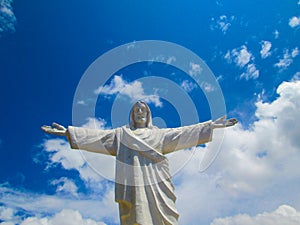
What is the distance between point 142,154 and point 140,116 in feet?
5.68

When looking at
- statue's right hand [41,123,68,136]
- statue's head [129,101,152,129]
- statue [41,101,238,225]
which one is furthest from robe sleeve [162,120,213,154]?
statue's right hand [41,123,68,136]

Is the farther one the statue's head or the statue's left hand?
the statue's head

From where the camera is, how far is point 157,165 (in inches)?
426

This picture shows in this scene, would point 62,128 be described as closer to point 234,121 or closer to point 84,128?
point 84,128

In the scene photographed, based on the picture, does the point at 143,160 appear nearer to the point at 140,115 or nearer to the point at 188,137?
the point at 188,137

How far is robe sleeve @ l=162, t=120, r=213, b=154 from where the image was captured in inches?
441

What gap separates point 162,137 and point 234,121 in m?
2.40

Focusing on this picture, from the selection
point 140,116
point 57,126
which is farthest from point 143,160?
point 57,126

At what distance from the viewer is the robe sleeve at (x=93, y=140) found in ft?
36.1

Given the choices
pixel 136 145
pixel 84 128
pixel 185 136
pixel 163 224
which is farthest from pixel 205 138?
pixel 84 128

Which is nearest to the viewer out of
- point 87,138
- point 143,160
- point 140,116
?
point 143,160

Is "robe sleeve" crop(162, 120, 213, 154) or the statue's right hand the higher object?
the statue's right hand

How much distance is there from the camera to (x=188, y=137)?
11.3 meters

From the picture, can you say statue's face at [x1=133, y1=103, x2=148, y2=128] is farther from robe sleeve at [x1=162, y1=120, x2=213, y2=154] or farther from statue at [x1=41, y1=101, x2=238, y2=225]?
robe sleeve at [x1=162, y1=120, x2=213, y2=154]
